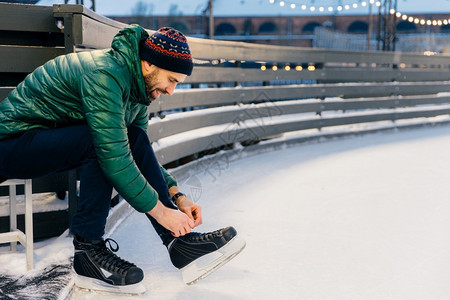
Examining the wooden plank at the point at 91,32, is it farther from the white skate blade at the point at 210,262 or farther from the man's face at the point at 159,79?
the white skate blade at the point at 210,262

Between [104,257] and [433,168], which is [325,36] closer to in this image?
[433,168]

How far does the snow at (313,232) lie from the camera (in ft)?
8.70

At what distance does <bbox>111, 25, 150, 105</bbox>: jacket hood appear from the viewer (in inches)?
90.2

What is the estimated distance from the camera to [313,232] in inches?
141

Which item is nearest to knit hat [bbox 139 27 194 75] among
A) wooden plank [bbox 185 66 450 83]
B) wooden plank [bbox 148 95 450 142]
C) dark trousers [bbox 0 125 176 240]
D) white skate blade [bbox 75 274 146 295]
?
dark trousers [bbox 0 125 176 240]

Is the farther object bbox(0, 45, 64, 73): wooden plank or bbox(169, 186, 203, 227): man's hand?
bbox(0, 45, 64, 73): wooden plank

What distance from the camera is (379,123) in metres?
10.0

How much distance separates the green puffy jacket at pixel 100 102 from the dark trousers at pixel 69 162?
0.07 m

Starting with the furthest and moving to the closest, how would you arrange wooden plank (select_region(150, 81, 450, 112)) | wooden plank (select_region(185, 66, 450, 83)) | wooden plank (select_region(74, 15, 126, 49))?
wooden plank (select_region(185, 66, 450, 83))
wooden plank (select_region(150, 81, 450, 112))
wooden plank (select_region(74, 15, 126, 49))

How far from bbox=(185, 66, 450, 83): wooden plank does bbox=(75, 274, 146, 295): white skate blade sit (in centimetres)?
290

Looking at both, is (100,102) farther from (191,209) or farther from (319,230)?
(319,230)

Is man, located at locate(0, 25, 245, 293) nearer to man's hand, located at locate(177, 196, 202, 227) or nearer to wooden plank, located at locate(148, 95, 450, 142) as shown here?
man's hand, located at locate(177, 196, 202, 227)

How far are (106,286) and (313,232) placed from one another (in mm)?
1537

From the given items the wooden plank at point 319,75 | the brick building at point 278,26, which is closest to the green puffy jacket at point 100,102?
the wooden plank at point 319,75
